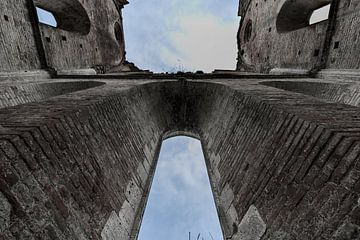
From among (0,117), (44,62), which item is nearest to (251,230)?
(0,117)

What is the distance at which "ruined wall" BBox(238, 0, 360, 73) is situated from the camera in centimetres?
744

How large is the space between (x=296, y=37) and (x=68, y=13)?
8544 millimetres

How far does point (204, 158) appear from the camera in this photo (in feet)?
18.6

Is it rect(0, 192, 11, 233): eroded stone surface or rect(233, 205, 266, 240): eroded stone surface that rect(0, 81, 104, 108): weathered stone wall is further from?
rect(233, 205, 266, 240): eroded stone surface

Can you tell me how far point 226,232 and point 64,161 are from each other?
84.6 inches

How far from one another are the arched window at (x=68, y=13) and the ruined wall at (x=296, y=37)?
734 centimetres

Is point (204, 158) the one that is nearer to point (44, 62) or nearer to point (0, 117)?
point (0, 117)

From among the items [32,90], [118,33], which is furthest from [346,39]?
[118,33]

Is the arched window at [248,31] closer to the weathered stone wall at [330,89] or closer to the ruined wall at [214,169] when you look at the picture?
the weathered stone wall at [330,89]

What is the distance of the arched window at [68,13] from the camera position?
33.0 feet

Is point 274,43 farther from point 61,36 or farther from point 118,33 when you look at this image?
point 118,33

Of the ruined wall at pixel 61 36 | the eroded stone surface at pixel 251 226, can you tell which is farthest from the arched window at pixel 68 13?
the eroded stone surface at pixel 251 226

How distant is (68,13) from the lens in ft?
34.7

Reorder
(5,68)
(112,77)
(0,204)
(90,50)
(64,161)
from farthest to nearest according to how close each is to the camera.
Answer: (90,50) → (112,77) → (5,68) → (64,161) → (0,204)
